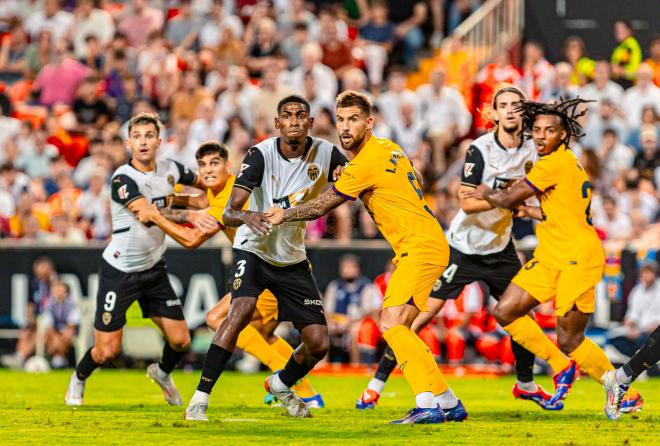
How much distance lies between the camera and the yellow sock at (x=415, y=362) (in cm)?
1012

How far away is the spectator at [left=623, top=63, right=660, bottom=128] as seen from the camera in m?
20.2

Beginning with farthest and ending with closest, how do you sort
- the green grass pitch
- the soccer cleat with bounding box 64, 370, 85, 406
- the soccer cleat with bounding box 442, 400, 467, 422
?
the soccer cleat with bounding box 64, 370, 85, 406 < the soccer cleat with bounding box 442, 400, 467, 422 < the green grass pitch

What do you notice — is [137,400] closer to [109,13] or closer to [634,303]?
[634,303]

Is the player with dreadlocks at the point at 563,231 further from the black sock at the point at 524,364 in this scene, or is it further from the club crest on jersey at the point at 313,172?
the club crest on jersey at the point at 313,172

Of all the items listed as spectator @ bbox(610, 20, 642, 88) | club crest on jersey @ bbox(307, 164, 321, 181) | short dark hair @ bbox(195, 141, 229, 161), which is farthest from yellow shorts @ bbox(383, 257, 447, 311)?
spectator @ bbox(610, 20, 642, 88)

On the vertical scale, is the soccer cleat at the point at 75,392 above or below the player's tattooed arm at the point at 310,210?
below

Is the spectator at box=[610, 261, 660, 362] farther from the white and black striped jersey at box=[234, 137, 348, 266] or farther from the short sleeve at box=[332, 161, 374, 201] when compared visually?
the short sleeve at box=[332, 161, 374, 201]

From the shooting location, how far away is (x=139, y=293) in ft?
41.8

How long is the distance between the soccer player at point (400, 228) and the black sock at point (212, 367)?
121 cm

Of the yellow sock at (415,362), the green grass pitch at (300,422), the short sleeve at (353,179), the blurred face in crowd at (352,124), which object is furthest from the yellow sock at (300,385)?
the blurred face in crowd at (352,124)

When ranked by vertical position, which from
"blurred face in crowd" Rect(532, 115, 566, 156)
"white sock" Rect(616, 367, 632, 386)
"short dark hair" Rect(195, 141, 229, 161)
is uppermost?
"blurred face in crowd" Rect(532, 115, 566, 156)

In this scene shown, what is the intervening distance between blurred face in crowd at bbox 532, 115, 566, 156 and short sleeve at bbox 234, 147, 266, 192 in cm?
244

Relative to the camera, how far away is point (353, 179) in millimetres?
10273

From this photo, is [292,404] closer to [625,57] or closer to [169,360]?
[169,360]
